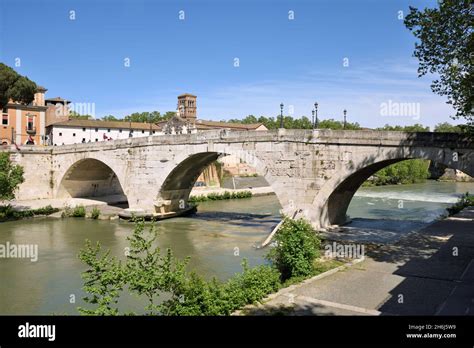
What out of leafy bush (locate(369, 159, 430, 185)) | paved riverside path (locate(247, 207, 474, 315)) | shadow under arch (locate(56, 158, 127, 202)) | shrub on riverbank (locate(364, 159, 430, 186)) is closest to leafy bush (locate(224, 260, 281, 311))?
paved riverside path (locate(247, 207, 474, 315))

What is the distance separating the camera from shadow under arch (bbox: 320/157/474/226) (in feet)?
59.4

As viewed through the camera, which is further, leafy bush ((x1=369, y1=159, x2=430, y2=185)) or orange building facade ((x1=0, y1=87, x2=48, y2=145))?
leafy bush ((x1=369, y1=159, x2=430, y2=185))

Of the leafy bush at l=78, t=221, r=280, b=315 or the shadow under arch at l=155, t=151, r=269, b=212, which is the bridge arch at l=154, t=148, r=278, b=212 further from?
the leafy bush at l=78, t=221, r=280, b=315

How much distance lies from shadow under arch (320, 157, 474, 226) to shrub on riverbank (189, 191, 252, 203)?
1689 centimetres

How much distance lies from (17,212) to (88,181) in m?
9.52

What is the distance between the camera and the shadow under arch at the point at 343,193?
18109 mm

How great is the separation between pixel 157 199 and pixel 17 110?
1001 inches

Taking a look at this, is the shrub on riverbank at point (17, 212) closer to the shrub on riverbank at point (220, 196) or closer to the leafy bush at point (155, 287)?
the shrub on riverbank at point (220, 196)

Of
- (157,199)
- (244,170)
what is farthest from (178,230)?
(244,170)

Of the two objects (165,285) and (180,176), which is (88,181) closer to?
(180,176)

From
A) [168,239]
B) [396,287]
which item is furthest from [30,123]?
[396,287]

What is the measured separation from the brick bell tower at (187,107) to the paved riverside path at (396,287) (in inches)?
2024

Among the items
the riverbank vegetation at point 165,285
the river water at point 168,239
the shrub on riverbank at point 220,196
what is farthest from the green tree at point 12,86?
the riverbank vegetation at point 165,285
